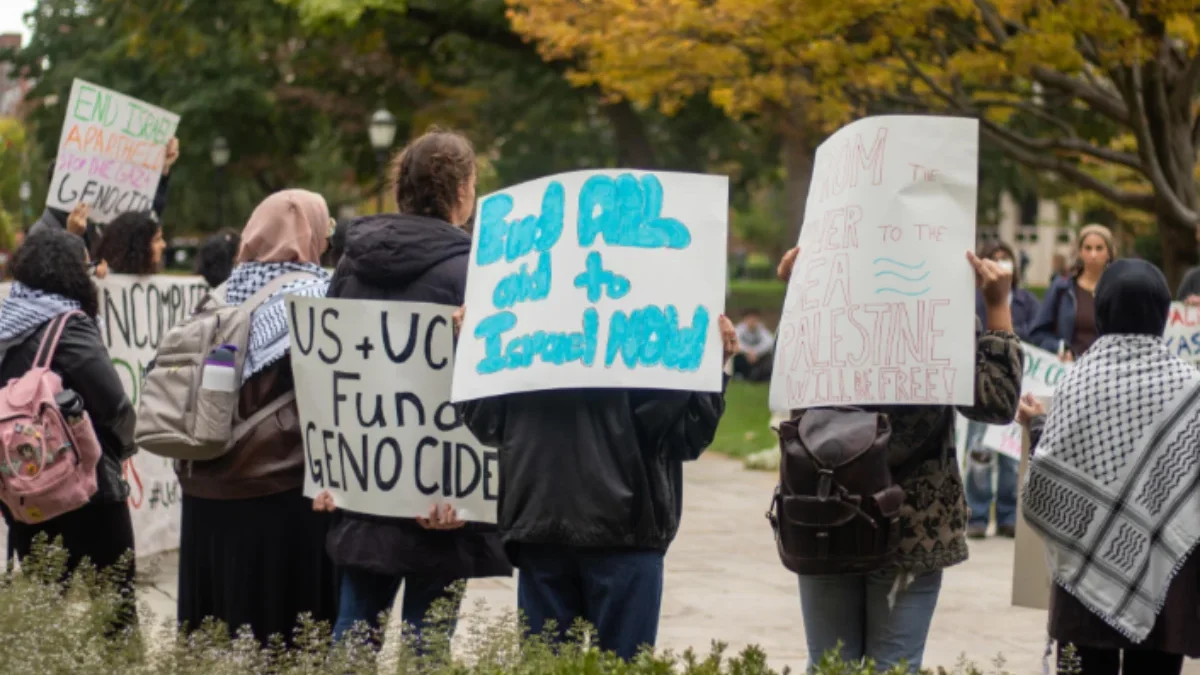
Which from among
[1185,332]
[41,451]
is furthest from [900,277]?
[1185,332]

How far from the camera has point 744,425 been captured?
1981cm

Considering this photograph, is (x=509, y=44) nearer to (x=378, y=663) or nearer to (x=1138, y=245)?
(x=1138, y=245)

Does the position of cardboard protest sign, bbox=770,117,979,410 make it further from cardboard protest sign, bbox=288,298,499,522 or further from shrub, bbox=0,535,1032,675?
cardboard protest sign, bbox=288,298,499,522

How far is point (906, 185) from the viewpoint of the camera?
4672 millimetres

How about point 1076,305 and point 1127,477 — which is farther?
point 1076,305

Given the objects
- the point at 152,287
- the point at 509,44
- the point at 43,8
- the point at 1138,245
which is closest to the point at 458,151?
the point at 152,287

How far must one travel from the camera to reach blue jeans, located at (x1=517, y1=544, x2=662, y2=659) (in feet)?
15.2

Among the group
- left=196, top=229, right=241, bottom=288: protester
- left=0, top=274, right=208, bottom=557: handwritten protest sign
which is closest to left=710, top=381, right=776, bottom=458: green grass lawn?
left=0, top=274, right=208, bottom=557: handwritten protest sign

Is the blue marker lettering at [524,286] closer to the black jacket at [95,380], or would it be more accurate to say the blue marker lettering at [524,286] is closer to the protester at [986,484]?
the black jacket at [95,380]

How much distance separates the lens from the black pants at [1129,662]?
522cm

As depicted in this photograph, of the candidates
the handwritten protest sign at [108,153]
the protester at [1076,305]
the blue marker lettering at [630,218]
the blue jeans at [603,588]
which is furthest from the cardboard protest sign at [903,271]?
the protester at [1076,305]

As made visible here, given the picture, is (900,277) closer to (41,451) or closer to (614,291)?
(614,291)

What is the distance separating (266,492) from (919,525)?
6.74 feet

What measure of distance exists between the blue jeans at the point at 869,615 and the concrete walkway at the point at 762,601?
1.89 m
